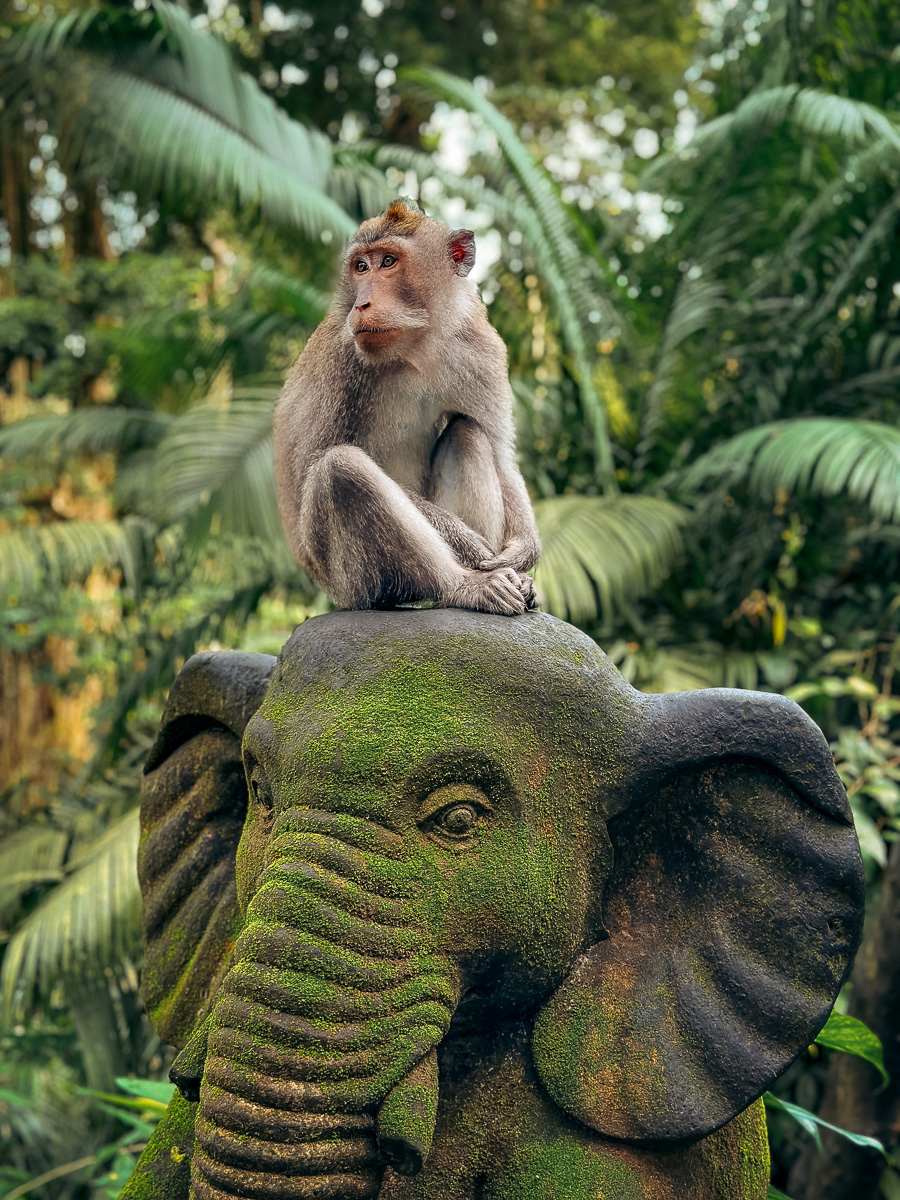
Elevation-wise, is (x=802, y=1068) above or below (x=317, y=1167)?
below

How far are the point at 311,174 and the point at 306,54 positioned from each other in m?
6.35

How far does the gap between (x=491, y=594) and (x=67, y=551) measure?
449 centimetres

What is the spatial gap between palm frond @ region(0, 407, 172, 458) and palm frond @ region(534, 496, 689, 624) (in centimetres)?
349

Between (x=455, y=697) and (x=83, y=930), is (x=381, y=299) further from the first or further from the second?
(x=83, y=930)

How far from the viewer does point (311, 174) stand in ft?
22.3

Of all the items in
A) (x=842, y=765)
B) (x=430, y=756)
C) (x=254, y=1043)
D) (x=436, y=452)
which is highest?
(x=436, y=452)

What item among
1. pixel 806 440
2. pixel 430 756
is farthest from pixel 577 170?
pixel 430 756

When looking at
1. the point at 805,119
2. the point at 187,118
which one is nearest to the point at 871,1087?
the point at 805,119

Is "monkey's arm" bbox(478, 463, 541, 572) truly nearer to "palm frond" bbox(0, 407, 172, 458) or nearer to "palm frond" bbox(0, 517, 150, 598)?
"palm frond" bbox(0, 517, 150, 598)

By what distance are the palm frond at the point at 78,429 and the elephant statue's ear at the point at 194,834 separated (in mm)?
5400

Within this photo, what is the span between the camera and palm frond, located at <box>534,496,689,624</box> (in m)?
5.28

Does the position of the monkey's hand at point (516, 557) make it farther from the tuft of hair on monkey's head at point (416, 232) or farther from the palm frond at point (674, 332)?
the palm frond at point (674, 332)

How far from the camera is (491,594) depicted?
233 centimetres

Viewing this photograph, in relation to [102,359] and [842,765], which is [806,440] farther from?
[102,359]
